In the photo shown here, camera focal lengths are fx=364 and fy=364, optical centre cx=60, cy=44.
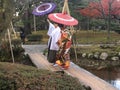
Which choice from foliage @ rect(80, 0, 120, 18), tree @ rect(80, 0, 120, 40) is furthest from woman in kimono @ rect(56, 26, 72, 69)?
foliage @ rect(80, 0, 120, 18)

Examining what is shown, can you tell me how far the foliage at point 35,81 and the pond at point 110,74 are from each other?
6976 mm

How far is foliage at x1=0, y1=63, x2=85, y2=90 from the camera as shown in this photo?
6699mm

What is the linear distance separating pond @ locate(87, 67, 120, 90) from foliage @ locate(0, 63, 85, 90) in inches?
275

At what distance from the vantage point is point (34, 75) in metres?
7.04

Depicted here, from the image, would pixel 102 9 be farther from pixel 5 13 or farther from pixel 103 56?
pixel 5 13

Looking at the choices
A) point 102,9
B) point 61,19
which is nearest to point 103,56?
point 61,19

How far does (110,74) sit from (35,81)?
1016cm

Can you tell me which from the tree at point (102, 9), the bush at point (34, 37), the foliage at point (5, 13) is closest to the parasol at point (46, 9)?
the foliage at point (5, 13)

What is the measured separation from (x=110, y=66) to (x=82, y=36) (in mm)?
18767

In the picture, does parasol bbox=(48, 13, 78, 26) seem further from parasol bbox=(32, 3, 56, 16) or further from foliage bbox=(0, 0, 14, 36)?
foliage bbox=(0, 0, 14, 36)

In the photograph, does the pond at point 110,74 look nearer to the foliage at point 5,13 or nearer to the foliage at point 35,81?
the foliage at point 5,13

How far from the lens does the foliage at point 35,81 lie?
6699mm

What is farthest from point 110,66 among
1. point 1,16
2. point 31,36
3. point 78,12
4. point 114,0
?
point 78,12

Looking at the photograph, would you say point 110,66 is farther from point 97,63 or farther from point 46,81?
point 46,81
